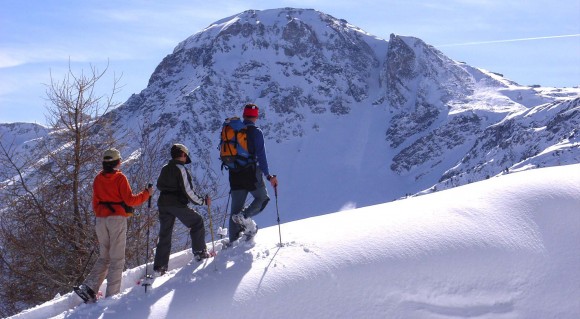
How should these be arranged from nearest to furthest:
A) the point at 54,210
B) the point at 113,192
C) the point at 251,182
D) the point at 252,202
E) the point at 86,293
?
the point at 86,293 < the point at 113,192 < the point at 251,182 < the point at 252,202 < the point at 54,210

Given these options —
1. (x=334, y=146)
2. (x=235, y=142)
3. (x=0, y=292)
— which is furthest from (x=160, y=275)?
(x=334, y=146)

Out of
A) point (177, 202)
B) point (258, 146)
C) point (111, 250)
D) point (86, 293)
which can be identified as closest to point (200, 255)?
point (177, 202)

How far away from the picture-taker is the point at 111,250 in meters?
7.71

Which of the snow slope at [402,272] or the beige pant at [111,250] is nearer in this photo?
the snow slope at [402,272]

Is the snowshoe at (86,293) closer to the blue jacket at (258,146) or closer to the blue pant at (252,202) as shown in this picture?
the blue pant at (252,202)

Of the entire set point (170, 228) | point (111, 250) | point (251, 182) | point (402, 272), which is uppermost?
point (251, 182)

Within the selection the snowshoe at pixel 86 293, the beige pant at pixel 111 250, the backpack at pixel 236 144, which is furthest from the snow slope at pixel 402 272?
the backpack at pixel 236 144

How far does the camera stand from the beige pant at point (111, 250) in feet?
25.1

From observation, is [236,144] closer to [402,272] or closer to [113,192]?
[113,192]

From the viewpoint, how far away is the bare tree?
12.1 m

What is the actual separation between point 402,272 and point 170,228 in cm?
320

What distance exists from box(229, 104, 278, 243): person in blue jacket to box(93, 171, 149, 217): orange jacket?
1.34m

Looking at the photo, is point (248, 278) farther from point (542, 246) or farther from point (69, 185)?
point (69, 185)

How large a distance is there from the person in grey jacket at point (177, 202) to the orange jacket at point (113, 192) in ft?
1.52
